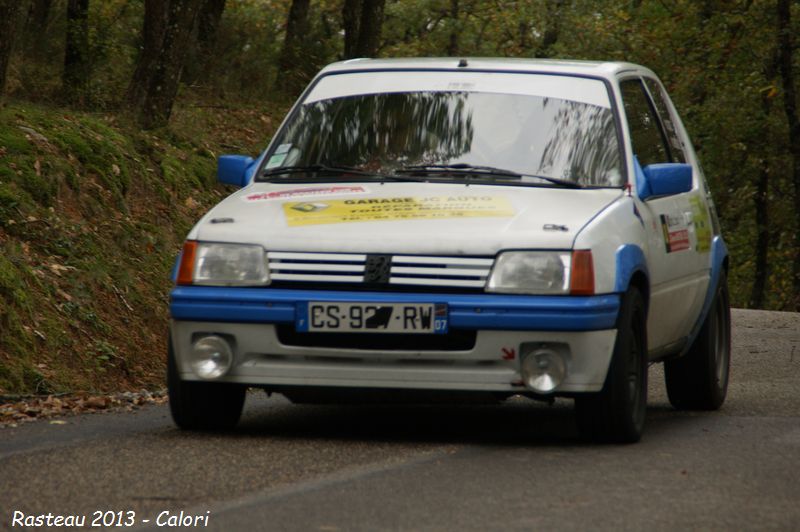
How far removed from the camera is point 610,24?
1580 inches

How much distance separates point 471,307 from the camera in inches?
268

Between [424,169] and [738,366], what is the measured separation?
19.6 ft

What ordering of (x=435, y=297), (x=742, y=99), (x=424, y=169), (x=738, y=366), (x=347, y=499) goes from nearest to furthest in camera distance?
(x=347, y=499) < (x=435, y=297) < (x=424, y=169) < (x=738, y=366) < (x=742, y=99)

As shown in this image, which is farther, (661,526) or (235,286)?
(235,286)

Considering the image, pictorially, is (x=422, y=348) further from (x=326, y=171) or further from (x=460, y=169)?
(x=326, y=171)

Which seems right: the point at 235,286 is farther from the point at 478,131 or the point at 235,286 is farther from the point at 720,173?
the point at 720,173

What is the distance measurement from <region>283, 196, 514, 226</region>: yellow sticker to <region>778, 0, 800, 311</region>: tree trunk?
80.2 feet

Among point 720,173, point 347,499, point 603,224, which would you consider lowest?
point 720,173

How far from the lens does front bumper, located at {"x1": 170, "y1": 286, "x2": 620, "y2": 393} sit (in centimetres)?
682

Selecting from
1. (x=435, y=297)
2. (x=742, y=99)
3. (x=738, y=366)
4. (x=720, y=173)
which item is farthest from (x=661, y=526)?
(x=720, y=173)

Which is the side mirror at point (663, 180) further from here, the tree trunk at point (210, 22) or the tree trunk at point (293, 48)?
the tree trunk at point (293, 48)

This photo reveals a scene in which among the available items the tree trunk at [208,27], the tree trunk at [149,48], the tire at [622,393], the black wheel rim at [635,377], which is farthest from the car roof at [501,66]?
the tree trunk at [208,27]

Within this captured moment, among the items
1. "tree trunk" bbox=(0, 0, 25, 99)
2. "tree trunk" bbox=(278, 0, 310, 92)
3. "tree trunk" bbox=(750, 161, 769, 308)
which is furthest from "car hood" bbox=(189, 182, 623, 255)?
"tree trunk" bbox=(750, 161, 769, 308)

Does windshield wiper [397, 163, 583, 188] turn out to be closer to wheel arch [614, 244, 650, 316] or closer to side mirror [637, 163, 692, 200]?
side mirror [637, 163, 692, 200]
